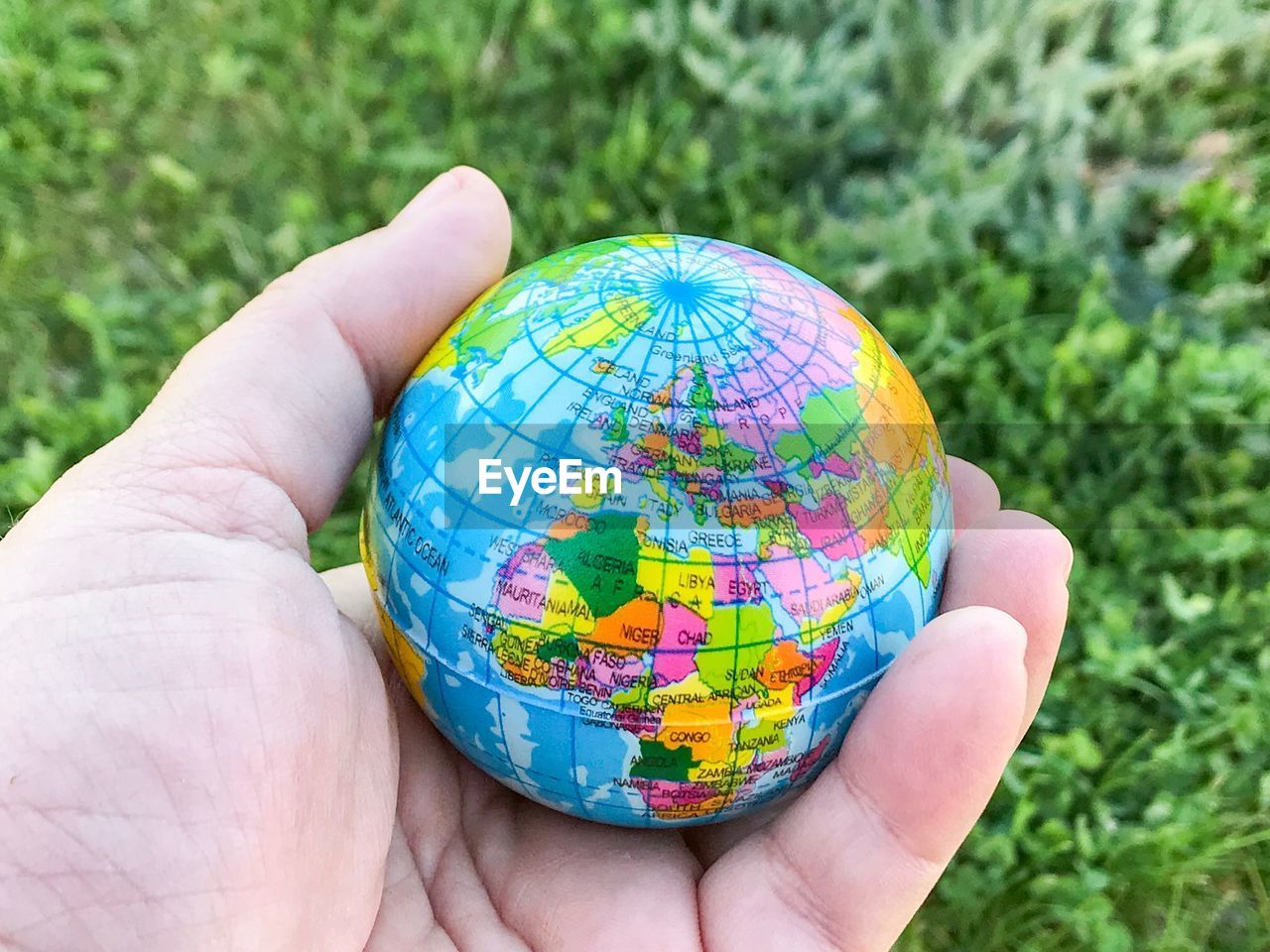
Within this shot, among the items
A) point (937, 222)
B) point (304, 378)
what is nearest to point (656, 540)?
point (304, 378)

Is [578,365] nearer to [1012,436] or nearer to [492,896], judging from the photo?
[492,896]

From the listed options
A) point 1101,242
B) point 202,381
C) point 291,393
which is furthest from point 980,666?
point 1101,242

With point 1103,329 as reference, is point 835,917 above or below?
below

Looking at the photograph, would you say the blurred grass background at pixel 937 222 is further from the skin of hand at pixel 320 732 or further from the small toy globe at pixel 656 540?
the small toy globe at pixel 656 540

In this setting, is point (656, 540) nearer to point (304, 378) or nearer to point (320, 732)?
point (320, 732)

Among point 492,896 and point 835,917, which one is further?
point 492,896

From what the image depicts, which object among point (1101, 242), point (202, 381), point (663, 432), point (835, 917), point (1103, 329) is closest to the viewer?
point (663, 432)

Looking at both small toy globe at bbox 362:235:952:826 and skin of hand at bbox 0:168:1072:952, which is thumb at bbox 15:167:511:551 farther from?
small toy globe at bbox 362:235:952:826

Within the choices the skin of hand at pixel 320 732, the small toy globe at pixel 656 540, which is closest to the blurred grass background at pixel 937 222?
the skin of hand at pixel 320 732
